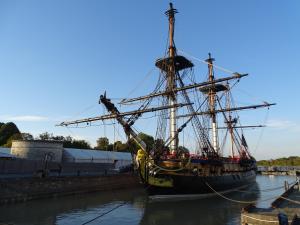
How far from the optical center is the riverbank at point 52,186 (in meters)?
23.9

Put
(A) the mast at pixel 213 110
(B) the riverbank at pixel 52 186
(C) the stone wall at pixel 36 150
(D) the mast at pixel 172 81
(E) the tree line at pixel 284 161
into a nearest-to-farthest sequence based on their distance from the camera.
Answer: (B) the riverbank at pixel 52 186, (D) the mast at pixel 172 81, (C) the stone wall at pixel 36 150, (A) the mast at pixel 213 110, (E) the tree line at pixel 284 161

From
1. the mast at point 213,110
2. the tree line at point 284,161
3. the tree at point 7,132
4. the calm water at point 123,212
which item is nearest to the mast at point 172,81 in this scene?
the calm water at point 123,212

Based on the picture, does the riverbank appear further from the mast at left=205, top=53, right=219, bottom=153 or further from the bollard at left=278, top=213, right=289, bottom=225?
the bollard at left=278, top=213, right=289, bottom=225

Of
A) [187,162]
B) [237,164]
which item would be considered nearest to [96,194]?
[187,162]

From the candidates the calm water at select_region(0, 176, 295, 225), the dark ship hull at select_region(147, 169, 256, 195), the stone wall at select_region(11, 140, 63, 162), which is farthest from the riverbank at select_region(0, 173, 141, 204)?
the dark ship hull at select_region(147, 169, 256, 195)

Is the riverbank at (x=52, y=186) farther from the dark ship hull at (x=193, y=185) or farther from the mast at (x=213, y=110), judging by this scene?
the mast at (x=213, y=110)

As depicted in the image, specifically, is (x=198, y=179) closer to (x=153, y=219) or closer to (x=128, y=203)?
(x=128, y=203)

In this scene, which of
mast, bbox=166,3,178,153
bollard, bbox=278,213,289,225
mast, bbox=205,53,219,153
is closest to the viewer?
bollard, bbox=278,213,289,225

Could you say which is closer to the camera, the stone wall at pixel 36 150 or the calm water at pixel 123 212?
the calm water at pixel 123 212

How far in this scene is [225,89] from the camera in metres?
51.4

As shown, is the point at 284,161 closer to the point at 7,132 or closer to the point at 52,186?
the point at 7,132

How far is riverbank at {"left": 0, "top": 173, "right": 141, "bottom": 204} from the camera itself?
942 inches

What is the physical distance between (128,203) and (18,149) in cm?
1944

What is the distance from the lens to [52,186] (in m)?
28.2
